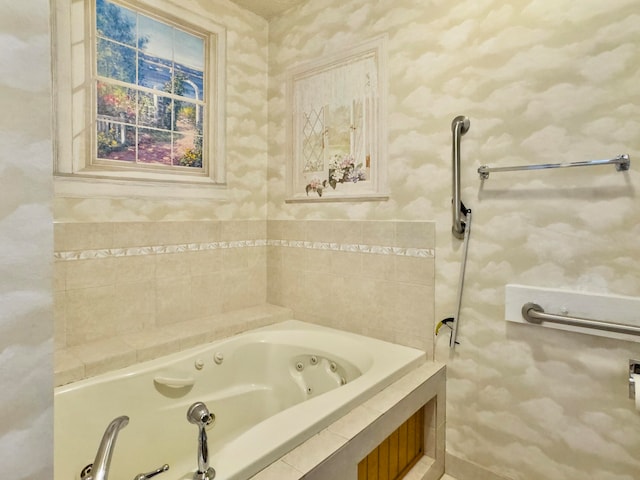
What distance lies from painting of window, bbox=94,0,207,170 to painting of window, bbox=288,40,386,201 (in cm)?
61

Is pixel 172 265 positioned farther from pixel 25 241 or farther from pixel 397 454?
pixel 25 241

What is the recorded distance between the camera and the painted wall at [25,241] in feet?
1.56

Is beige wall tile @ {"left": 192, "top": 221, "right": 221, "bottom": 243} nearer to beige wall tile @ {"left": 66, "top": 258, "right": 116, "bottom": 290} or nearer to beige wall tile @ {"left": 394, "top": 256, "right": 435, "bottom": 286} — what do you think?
beige wall tile @ {"left": 66, "top": 258, "right": 116, "bottom": 290}

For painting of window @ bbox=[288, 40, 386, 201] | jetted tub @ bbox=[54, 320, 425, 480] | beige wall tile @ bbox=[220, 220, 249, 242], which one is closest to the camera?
jetted tub @ bbox=[54, 320, 425, 480]

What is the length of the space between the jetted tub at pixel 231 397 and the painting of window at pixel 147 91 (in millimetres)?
1101

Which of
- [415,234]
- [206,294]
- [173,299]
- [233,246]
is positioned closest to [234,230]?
[233,246]

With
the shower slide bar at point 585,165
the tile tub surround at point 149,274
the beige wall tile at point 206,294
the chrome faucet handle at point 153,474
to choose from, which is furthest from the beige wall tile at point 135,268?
the shower slide bar at point 585,165

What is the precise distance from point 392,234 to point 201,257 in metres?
1.15

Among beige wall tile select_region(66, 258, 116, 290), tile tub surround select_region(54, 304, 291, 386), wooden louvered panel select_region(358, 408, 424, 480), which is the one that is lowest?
wooden louvered panel select_region(358, 408, 424, 480)

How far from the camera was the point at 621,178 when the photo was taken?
4.60 feet

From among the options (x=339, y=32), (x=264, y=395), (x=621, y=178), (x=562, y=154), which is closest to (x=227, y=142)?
(x=339, y=32)

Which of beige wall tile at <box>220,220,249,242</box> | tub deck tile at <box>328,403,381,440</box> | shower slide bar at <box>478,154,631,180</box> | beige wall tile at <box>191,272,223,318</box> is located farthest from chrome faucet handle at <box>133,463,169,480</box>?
shower slide bar at <box>478,154,631,180</box>

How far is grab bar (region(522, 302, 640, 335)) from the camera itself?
1.37 metres

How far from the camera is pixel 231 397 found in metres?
1.96
